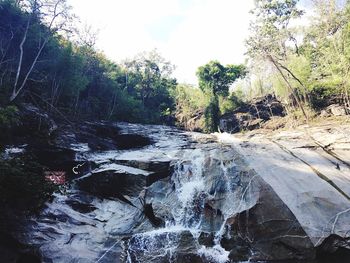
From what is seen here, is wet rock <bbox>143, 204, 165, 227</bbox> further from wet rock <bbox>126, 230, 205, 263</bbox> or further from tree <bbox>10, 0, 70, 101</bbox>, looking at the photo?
tree <bbox>10, 0, 70, 101</bbox>

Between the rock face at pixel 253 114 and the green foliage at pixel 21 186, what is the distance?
14.6 meters

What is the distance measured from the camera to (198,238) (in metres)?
6.92

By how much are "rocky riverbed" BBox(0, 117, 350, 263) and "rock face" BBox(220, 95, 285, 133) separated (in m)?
8.28

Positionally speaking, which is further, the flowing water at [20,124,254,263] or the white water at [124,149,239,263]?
the white water at [124,149,239,263]

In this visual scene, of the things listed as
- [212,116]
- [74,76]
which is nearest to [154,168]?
[74,76]

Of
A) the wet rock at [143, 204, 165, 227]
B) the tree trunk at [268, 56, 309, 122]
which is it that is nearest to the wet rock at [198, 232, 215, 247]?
the wet rock at [143, 204, 165, 227]

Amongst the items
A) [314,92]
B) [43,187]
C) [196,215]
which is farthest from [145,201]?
[314,92]

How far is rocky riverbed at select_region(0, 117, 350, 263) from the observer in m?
6.22

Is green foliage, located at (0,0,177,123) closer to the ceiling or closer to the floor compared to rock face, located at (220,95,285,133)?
closer to the ceiling

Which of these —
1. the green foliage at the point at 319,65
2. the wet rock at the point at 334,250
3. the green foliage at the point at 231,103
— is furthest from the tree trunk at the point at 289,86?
the wet rock at the point at 334,250

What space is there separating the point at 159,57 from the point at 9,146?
28.7 metres

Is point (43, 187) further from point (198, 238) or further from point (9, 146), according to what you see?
point (9, 146)

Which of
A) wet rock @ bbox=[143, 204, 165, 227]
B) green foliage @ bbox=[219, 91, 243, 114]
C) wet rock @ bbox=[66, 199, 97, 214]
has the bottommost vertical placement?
wet rock @ bbox=[143, 204, 165, 227]

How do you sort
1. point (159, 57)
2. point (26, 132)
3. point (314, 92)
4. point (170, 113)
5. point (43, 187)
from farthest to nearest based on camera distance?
point (159, 57), point (170, 113), point (314, 92), point (26, 132), point (43, 187)
